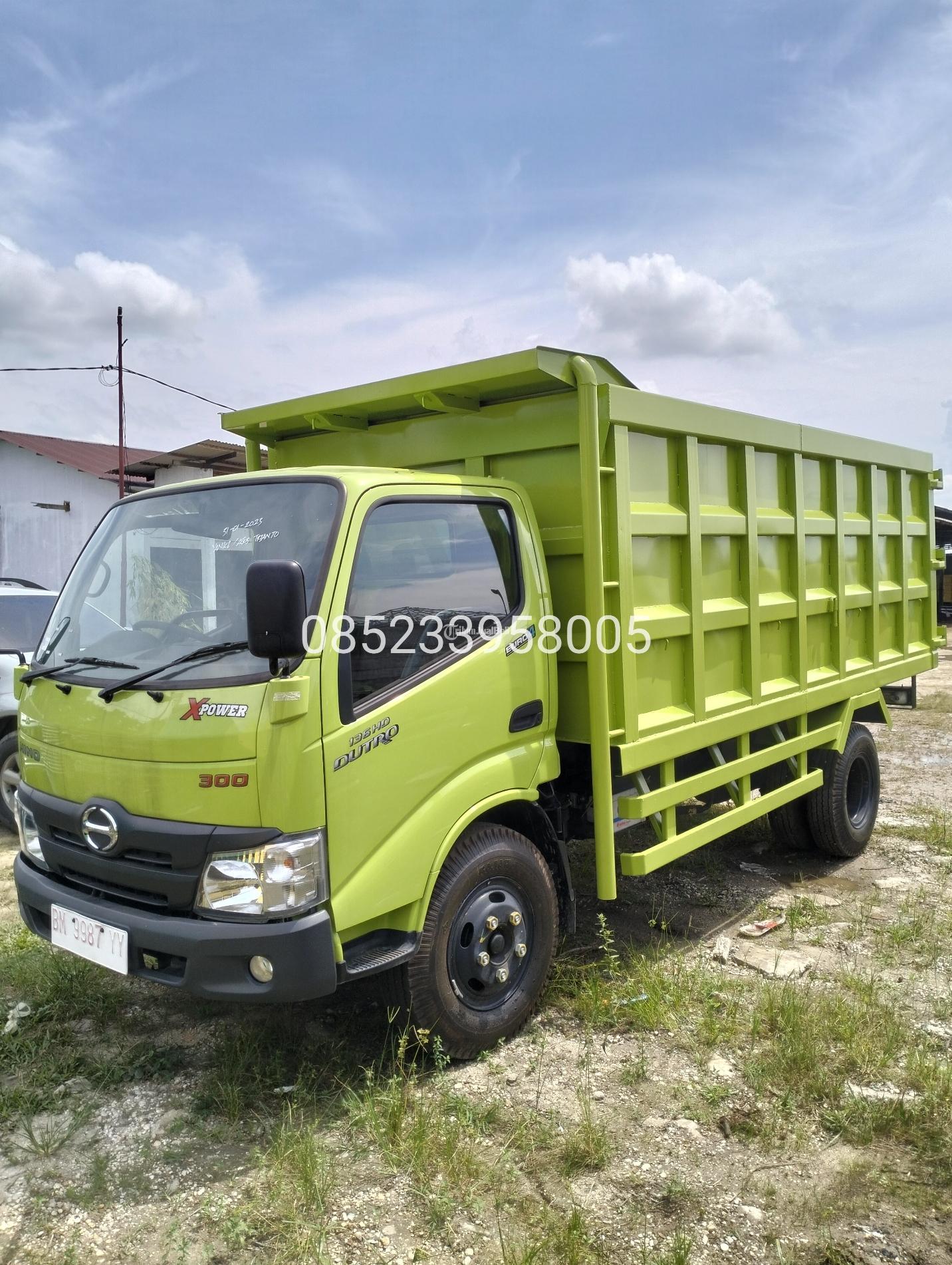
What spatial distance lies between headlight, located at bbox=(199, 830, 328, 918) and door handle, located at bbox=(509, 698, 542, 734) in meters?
1.02

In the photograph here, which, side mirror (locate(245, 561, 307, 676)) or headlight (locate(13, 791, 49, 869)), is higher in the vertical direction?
side mirror (locate(245, 561, 307, 676))

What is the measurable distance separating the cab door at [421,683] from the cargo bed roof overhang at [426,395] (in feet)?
1.66

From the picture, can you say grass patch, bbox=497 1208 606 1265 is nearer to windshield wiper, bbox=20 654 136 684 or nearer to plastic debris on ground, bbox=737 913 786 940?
windshield wiper, bbox=20 654 136 684

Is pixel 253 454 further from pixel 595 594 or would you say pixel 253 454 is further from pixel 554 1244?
pixel 554 1244

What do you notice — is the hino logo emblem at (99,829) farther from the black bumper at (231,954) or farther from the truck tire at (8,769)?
the truck tire at (8,769)

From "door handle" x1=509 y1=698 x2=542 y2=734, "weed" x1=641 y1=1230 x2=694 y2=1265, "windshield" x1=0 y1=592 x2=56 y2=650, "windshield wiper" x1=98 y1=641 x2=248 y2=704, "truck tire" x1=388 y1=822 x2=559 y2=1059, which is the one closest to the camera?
"weed" x1=641 y1=1230 x2=694 y2=1265

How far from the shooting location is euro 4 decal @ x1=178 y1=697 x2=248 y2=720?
9.48ft

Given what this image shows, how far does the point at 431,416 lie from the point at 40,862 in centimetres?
254

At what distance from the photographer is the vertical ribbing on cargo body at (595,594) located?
3.71m

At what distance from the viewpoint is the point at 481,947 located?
3.52 meters

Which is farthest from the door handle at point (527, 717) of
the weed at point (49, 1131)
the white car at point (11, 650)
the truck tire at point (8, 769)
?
the truck tire at point (8, 769)

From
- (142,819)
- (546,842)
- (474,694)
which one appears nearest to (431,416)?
(474,694)

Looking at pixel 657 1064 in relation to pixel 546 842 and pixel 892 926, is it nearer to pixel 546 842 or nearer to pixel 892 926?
pixel 546 842

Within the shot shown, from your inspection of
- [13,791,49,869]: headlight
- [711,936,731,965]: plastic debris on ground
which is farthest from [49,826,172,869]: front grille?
[711,936,731,965]: plastic debris on ground
